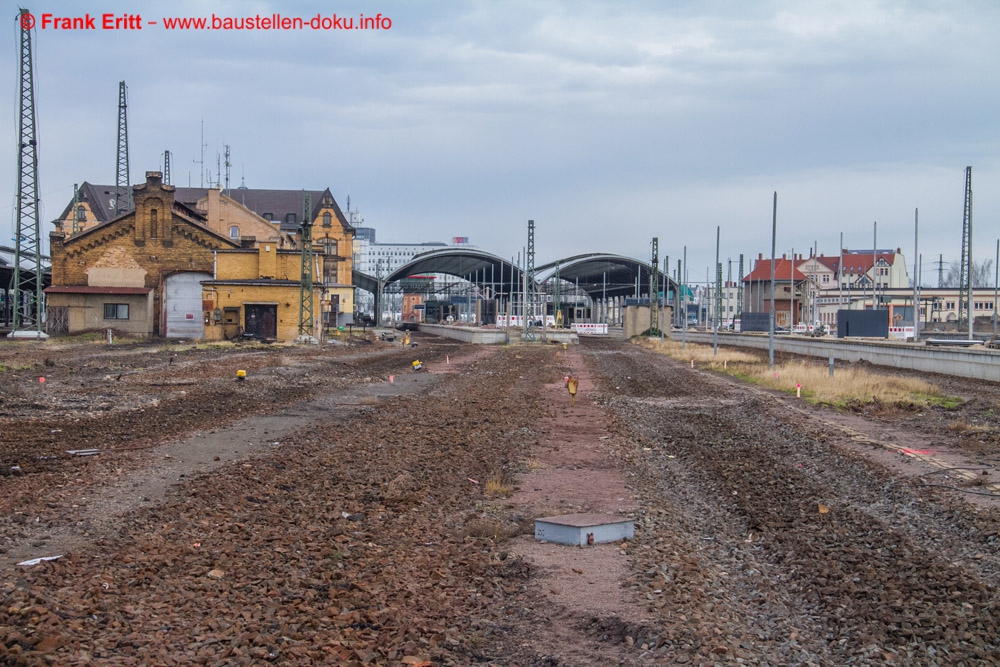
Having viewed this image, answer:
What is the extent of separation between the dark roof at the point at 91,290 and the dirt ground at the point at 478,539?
118ft

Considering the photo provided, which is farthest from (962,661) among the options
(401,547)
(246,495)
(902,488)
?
(246,495)

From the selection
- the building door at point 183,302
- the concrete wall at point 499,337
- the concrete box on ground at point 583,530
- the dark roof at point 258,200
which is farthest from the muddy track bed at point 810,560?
the dark roof at point 258,200

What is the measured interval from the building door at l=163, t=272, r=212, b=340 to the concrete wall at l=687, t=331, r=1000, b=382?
124ft

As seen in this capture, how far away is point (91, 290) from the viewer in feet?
179

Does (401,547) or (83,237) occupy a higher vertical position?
(83,237)

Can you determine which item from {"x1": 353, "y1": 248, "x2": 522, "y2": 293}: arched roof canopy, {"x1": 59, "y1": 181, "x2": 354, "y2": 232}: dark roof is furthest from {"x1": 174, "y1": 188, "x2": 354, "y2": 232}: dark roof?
{"x1": 353, "y1": 248, "x2": 522, "y2": 293}: arched roof canopy

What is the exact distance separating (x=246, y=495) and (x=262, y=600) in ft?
13.4

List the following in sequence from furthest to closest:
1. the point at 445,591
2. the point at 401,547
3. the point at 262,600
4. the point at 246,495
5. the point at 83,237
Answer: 1. the point at 83,237
2. the point at 246,495
3. the point at 401,547
4. the point at 445,591
5. the point at 262,600

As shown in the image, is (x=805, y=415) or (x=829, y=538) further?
(x=805, y=415)

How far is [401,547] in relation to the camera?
29.7ft

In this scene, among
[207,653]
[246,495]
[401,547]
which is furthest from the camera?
[246,495]

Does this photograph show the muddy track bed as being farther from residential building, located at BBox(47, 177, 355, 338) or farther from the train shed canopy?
the train shed canopy

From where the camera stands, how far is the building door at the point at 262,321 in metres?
55.6

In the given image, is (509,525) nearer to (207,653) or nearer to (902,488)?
(207,653)
